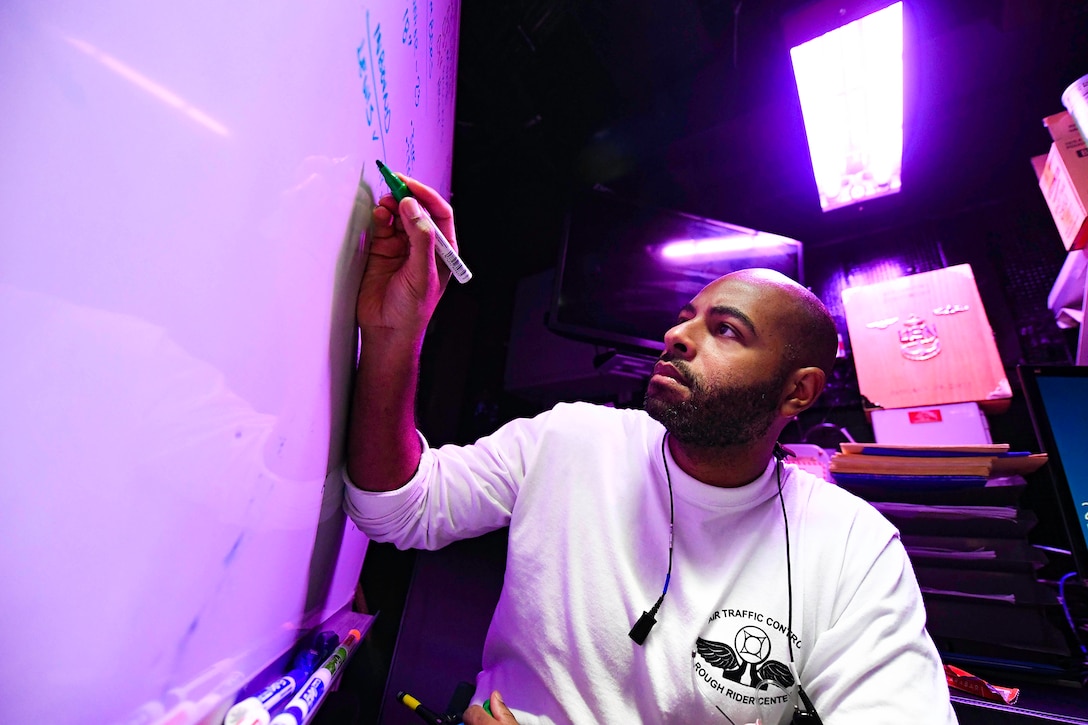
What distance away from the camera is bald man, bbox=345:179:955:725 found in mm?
668

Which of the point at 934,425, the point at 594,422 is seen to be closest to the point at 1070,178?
the point at 934,425

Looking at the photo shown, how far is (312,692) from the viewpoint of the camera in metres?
0.48

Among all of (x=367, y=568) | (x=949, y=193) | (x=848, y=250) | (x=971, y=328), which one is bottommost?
(x=367, y=568)

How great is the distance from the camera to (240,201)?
31 cm

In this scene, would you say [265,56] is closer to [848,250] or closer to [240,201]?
[240,201]

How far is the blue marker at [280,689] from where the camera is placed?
0.39 meters

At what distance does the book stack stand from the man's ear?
0.19 meters

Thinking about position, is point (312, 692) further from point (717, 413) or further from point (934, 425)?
point (934, 425)

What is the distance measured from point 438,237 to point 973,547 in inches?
52.9

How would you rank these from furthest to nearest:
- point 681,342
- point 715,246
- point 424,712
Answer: point 715,246 → point 681,342 → point 424,712

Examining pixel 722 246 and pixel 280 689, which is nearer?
pixel 280 689

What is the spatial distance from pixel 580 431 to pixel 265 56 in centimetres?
82

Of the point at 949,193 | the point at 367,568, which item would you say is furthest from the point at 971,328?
the point at 367,568

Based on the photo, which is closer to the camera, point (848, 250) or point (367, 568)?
point (367, 568)
